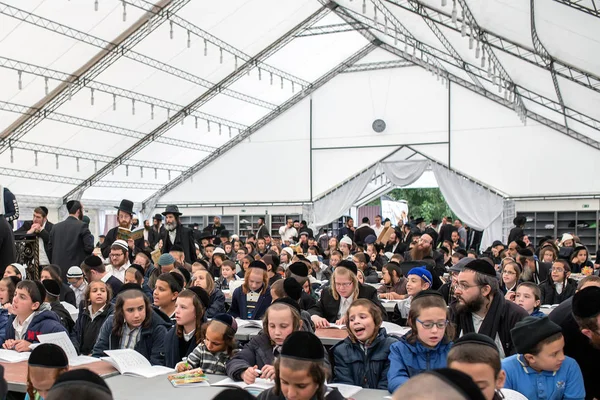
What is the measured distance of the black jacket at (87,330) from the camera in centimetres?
561

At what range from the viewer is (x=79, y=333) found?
5746 mm

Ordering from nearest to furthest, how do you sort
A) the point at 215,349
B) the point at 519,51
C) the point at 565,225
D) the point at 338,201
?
the point at 215,349, the point at 519,51, the point at 565,225, the point at 338,201

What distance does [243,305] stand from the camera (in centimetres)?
727

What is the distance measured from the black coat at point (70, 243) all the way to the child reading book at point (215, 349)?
4.35 metres

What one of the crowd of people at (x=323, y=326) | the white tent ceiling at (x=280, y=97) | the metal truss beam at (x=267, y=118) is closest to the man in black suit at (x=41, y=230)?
the crowd of people at (x=323, y=326)

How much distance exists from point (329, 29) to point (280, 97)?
12.5 ft

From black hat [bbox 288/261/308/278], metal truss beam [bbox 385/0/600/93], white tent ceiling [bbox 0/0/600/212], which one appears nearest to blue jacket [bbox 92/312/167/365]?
black hat [bbox 288/261/308/278]

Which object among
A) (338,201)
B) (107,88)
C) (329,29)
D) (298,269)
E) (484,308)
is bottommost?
(298,269)

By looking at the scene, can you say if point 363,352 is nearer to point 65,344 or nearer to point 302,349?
point 302,349

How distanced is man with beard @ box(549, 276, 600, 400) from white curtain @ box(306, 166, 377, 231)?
18.7 meters

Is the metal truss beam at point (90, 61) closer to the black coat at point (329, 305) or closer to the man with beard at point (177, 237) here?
the man with beard at point (177, 237)

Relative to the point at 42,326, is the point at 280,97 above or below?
above

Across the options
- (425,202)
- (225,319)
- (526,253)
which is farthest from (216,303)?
(425,202)

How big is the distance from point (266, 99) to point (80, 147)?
7.09m
